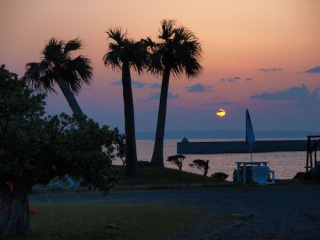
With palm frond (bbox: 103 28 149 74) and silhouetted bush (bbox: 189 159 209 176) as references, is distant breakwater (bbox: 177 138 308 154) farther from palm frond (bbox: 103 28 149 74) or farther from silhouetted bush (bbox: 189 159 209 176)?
palm frond (bbox: 103 28 149 74)

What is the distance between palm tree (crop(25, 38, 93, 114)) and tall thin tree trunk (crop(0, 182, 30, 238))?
17622mm

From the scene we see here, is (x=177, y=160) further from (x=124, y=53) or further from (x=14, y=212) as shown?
(x=14, y=212)

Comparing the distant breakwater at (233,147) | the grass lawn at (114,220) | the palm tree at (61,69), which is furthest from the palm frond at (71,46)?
the distant breakwater at (233,147)

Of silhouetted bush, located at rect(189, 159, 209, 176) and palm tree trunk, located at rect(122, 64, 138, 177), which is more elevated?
palm tree trunk, located at rect(122, 64, 138, 177)

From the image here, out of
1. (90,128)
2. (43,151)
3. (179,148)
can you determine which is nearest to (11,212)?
(43,151)

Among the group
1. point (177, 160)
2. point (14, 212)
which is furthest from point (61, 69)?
point (14, 212)

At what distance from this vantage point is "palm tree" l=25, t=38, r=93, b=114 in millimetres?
28672

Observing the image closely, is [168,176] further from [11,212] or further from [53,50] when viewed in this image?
[11,212]

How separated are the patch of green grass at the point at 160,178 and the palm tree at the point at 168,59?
201 centimetres

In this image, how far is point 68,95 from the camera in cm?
2928

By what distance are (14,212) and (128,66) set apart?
17936 millimetres

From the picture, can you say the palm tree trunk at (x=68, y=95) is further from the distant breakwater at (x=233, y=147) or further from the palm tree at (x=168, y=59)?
the distant breakwater at (x=233, y=147)

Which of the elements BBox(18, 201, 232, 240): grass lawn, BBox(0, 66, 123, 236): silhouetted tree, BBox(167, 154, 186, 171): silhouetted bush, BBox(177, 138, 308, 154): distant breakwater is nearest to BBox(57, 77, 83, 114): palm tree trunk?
BBox(167, 154, 186, 171): silhouetted bush

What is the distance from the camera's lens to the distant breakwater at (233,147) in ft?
243
